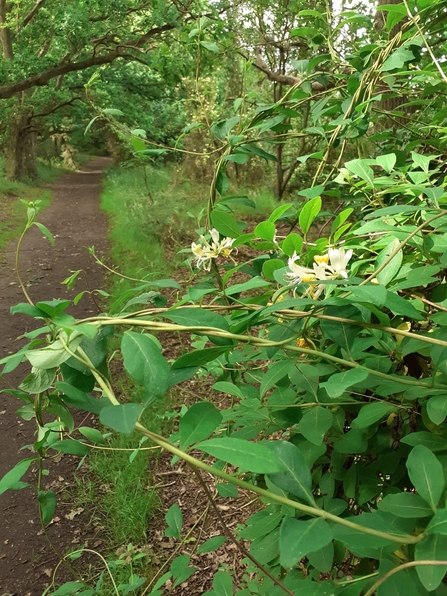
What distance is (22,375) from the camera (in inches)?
160

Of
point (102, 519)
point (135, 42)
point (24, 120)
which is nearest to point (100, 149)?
point (24, 120)

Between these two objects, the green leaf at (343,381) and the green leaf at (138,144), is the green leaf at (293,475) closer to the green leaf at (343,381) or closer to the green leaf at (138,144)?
the green leaf at (343,381)

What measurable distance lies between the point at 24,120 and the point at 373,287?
1597 cm

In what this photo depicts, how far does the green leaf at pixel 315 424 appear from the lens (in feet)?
2.31

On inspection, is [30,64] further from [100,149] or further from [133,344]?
[100,149]

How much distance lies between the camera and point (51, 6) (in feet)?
35.1

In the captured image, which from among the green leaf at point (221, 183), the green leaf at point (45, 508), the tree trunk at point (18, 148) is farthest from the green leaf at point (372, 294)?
the tree trunk at point (18, 148)

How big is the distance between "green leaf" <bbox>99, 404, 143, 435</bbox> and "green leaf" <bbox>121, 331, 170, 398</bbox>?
0.09 ft

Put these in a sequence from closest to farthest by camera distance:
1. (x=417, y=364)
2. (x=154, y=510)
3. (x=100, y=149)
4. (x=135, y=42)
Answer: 1. (x=417, y=364)
2. (x=154, y=510)
3. (x=135, y=42)
4. (x=100, y=149)

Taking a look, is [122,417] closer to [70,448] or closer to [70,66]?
[70,448]

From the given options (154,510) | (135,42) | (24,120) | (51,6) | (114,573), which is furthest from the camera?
(24,120)

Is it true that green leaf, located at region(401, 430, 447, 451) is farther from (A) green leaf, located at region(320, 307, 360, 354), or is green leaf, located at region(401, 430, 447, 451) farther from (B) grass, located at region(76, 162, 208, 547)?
(B) grass, located at region(76, 162, 208, 547)

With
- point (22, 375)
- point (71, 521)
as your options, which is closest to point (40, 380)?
point (71, 521)

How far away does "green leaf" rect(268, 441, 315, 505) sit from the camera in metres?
0.47
